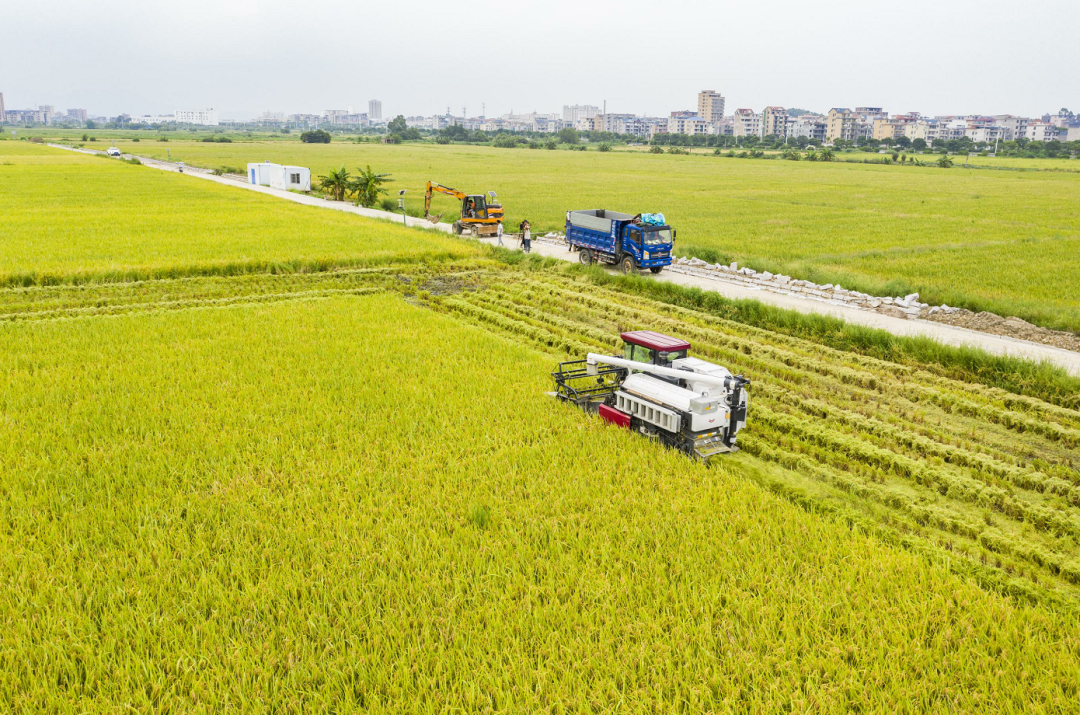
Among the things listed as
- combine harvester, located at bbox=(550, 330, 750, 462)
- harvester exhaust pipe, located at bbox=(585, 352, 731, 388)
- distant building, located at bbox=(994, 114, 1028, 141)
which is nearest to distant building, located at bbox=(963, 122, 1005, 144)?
distant building, located at bbox=(994, 114, 1028, 141)

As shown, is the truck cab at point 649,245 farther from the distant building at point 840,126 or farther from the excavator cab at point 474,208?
the distant building at point 840,126

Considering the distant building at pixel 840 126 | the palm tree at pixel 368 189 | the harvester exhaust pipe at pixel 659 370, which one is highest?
the distant building at pixel 840 126

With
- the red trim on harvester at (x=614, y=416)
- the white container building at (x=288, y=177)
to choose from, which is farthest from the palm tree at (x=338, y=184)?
the red trim on harvester at (x=614, y=416)

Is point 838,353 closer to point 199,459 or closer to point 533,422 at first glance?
point 533,422

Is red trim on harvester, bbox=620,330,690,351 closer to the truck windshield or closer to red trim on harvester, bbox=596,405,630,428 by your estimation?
red trim on harvester, bbox=596,405,630,428

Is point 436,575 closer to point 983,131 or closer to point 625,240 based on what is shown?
point 625,240
